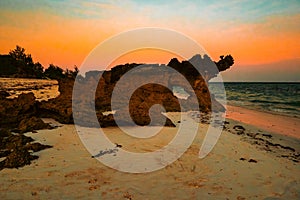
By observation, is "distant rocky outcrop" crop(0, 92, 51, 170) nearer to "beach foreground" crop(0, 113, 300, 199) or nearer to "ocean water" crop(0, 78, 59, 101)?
"beach foreground" crop(0, 113, 300, 199)

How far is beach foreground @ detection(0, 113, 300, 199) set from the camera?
14.8ft

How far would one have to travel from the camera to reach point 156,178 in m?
5.27

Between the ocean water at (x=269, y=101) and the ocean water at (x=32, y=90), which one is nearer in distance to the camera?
the ocean water at (x=32, y=90)

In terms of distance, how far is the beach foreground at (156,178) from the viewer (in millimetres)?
4508

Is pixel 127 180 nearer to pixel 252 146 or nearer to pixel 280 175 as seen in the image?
pixel 280 175

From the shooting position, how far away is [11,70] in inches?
2082

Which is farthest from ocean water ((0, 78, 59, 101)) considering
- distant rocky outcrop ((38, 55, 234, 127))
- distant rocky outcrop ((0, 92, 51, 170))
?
distant rocky outcrop ((0, 92, 51, 170))

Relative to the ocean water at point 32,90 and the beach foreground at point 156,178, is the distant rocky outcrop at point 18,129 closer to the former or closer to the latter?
the beach foreground at point 156,178

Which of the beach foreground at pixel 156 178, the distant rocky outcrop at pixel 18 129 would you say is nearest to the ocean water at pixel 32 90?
the distant rocky outcrop at pixel 18 129

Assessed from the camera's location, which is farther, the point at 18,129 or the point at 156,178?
the point at 18,129

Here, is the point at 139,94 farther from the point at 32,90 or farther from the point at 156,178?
the point at 32,90

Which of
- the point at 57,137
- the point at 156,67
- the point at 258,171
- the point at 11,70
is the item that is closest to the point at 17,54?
the point at 11,70

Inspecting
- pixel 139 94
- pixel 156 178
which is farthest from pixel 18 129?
pixel 139 94

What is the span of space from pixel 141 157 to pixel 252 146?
13.6ft
